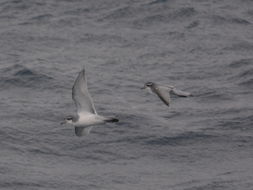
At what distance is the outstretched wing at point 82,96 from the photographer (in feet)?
67.1

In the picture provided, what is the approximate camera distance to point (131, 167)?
962 inches

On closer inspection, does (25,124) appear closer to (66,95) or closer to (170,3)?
(66,95)

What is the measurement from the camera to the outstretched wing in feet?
67.1

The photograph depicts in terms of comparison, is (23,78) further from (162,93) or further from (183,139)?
Result: (162,93)

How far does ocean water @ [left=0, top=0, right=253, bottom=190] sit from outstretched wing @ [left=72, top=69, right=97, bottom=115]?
3.12m

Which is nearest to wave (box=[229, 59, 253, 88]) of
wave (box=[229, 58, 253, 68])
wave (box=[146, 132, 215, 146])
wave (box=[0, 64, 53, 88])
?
wave (box=[229, 58, 253, 68])

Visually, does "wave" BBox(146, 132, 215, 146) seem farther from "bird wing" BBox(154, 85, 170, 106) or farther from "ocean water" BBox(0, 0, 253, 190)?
"bird wing" BBox(154, 85, 170, 106)

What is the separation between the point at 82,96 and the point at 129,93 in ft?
25.1

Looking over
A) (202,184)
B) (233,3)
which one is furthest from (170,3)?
(202,184)

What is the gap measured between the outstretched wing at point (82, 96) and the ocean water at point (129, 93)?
10.2 ft

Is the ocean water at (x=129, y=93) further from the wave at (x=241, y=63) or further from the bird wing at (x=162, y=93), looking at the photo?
the bird wing at (x=162, y=93)

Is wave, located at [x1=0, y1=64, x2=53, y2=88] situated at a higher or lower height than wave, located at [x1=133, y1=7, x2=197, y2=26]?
lower

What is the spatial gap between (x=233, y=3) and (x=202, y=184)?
13707 mm

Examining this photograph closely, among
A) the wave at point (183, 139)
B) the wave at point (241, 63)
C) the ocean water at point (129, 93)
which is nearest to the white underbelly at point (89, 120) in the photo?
the ocean water at point (129, 93)
